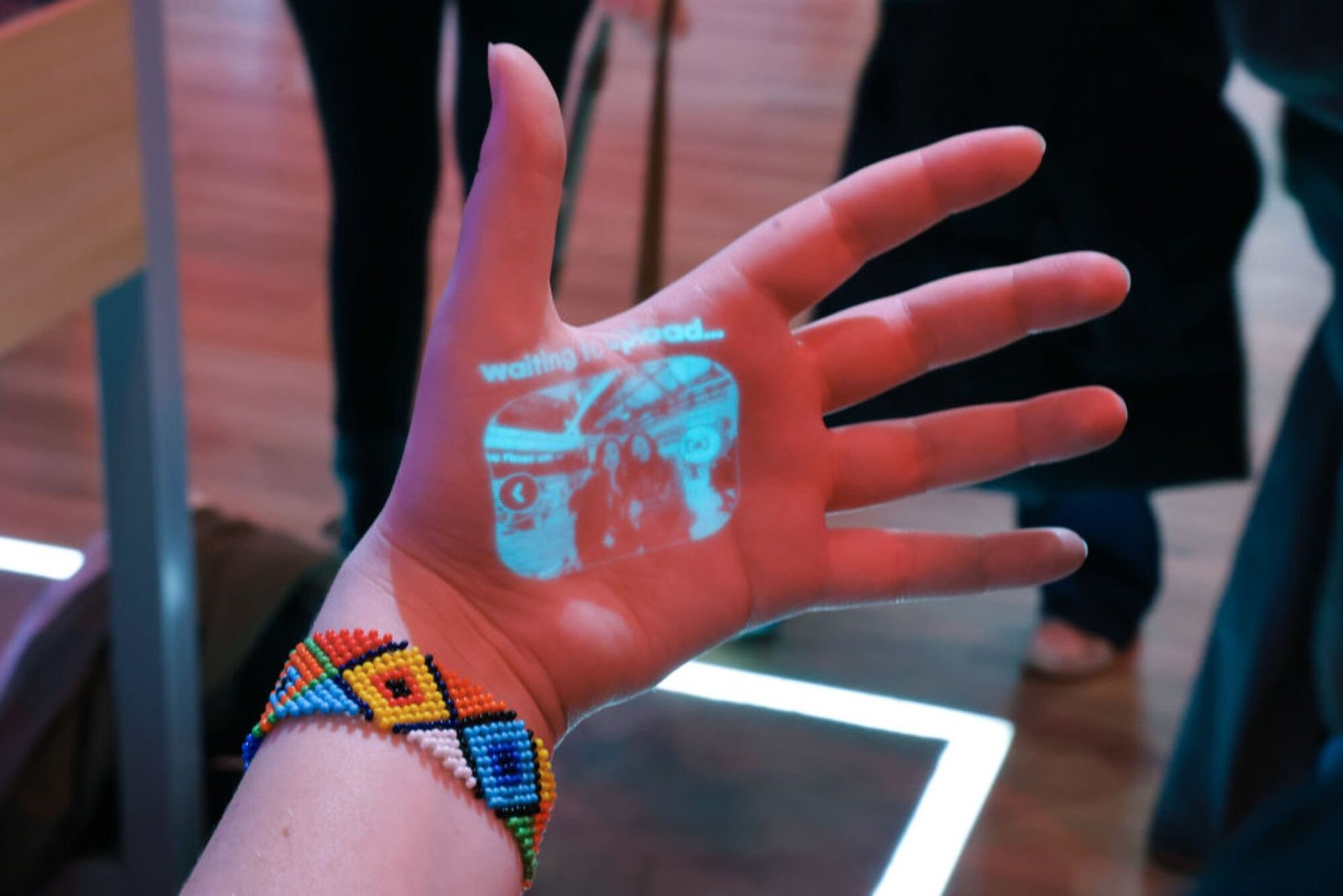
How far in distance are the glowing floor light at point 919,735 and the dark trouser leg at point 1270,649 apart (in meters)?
0.16

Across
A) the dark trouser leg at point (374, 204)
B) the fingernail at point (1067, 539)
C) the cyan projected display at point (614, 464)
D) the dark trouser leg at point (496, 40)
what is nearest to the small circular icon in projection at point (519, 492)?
the cyan projected display at point (614, 464)

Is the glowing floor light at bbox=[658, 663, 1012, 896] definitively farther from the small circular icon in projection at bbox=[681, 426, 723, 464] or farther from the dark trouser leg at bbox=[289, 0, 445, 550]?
the dark trouser leg at bbox=[289, 0, 445, 550]

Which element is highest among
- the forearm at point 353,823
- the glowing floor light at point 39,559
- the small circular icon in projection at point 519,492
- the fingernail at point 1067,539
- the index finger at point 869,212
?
the index finger at point 869,212

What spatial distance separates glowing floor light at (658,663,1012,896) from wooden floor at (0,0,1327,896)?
0.02m

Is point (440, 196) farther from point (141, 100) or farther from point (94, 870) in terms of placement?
point (94, 870)

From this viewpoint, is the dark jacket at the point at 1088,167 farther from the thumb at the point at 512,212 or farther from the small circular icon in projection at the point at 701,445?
the thumb at the point at 512,212

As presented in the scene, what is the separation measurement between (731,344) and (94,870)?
2.53ft

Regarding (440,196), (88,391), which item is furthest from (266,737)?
(88,391)

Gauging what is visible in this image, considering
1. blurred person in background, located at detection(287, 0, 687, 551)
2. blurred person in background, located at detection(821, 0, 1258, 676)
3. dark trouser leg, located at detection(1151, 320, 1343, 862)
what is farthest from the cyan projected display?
dark trouser leg, located at detection(1151, 320, 1343, 862)

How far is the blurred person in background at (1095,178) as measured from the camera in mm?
913

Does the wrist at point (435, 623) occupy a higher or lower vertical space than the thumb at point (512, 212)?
lower

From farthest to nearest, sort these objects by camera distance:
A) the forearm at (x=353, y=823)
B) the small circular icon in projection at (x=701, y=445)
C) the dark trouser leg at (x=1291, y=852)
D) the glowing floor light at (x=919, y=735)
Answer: the glowing floor light at (x=919, y=735)
the small circular icon in projection at (x=701, y=445)
the forearm at (x=353, y=823)
the dark trouser leg at (x=1291, y=852)

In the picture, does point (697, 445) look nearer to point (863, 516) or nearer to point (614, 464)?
point (614, 464)

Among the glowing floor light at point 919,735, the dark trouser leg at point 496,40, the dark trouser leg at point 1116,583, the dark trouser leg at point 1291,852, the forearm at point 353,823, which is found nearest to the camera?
the dark trouser leg at point 1291,852
